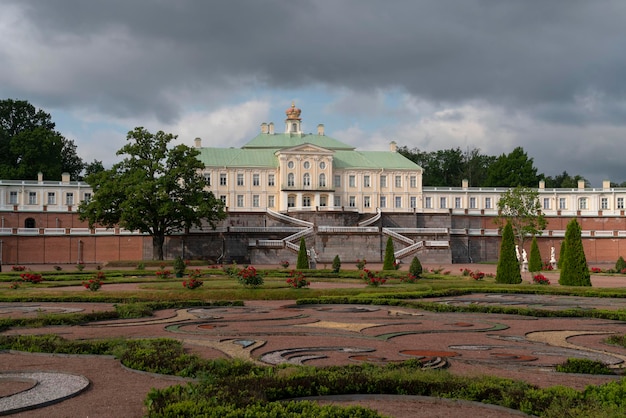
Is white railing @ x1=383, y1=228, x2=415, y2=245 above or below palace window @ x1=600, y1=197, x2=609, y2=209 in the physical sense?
below

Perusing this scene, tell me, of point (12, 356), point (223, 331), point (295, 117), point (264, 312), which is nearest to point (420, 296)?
point (264, 312)

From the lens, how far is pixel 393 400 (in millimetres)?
9094

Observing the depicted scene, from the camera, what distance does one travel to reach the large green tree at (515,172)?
96.2 m

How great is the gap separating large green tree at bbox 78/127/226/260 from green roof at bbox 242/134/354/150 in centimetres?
2516

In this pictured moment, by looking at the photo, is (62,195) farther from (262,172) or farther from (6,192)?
(262,172)

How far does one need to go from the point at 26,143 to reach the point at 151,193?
3318 cm

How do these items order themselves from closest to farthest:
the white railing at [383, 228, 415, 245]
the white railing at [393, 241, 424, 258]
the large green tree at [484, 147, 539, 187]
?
the white railing at [393, 241, 424, 258] < the white railing at [383, 228, 415, 245] < the large green tree at [484, 147, 539, 187]

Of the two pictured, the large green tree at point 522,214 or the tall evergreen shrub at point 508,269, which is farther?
the large green tree at point 522,214

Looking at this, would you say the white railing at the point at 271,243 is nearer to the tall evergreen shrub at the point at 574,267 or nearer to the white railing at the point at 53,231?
the white railing at the point at 53,231

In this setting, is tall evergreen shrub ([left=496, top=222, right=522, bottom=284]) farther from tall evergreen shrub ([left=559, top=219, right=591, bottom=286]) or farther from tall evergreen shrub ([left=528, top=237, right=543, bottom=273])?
tall evergreen shrub ([left=528, top=237, right=543, bottom=273])

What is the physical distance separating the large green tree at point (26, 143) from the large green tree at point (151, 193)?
1030 inches

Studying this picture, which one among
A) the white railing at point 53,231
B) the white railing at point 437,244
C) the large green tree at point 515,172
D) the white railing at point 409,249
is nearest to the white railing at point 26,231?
the white railing at point 53,231

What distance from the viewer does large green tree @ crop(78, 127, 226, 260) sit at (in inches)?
2158

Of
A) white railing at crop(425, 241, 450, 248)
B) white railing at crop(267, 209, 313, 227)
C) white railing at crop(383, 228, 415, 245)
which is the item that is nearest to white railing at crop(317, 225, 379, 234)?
white railing at crop(383, 228, 415, 245)
